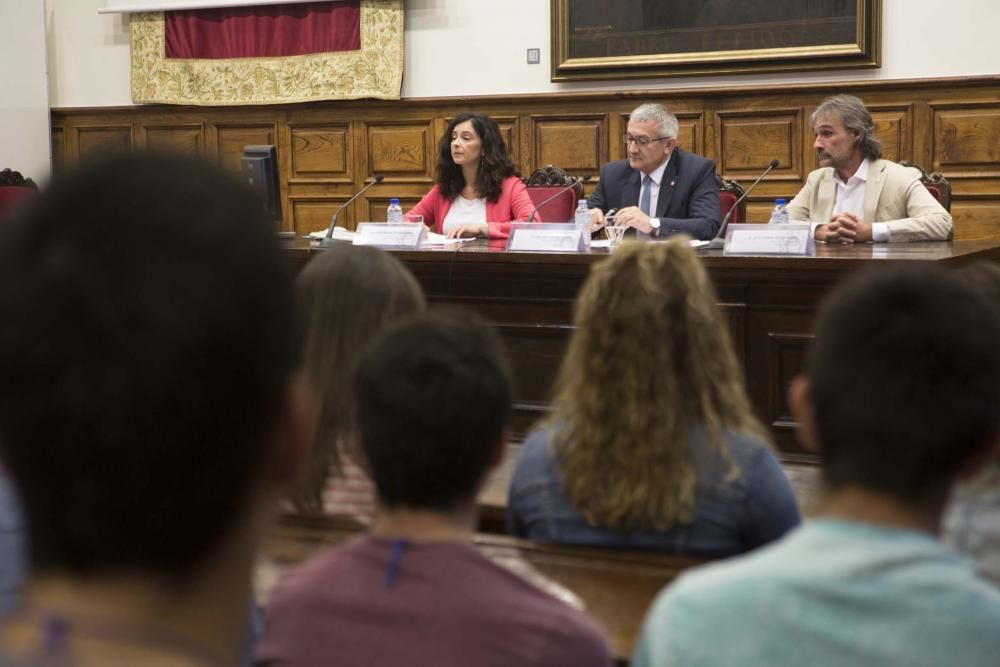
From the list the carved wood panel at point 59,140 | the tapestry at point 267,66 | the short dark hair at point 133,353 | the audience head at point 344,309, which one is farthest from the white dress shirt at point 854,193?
the carved wood panel at point 59,140

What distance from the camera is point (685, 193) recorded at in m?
5.31

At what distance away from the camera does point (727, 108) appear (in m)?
6.80

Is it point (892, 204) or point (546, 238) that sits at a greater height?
point (892, 204)

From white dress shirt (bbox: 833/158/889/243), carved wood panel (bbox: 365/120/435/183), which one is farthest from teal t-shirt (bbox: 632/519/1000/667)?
carved wood panel (bbox: 365/120/435/183)

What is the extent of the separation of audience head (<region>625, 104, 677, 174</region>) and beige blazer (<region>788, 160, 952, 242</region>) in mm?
655

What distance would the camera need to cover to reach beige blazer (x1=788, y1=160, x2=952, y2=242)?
15.8 feet

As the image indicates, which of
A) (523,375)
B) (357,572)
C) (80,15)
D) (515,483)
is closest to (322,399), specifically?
(515,483)

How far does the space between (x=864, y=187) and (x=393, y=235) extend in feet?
6.91

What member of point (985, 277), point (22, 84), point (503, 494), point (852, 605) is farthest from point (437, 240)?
point (22, 84)

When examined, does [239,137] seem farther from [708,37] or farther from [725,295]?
[725,295]

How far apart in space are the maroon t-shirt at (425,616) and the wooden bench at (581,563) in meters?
0.27

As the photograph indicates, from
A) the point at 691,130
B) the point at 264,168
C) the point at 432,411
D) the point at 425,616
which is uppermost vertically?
the point at 691,130

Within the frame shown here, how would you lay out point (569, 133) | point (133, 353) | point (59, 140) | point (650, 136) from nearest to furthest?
point (133, 353) < point (650, 136) < point (569, 133) < point (59, 140)

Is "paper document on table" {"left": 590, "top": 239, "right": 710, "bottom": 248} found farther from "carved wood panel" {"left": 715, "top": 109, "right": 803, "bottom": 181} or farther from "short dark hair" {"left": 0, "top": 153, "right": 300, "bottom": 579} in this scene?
"short dark hair" {"left": 0, "top": 153, "right": 300, "bottom": 579}
